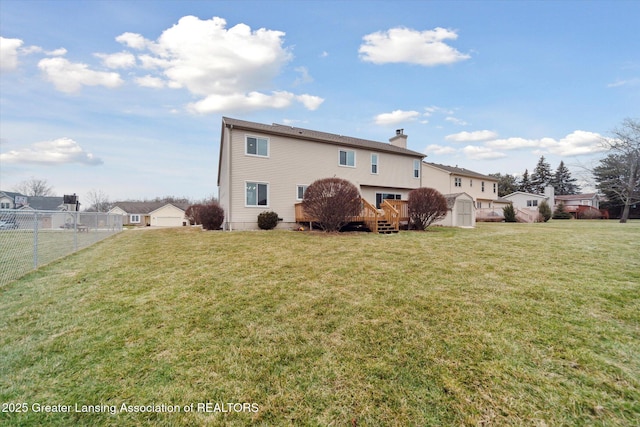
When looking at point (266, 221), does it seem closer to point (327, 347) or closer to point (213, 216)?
point (213, 216)

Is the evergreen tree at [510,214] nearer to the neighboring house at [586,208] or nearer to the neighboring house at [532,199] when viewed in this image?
the neighboring house at [532,199]

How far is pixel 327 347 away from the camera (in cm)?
288

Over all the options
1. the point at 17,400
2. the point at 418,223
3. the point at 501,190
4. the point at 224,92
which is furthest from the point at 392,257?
the point at 501,190

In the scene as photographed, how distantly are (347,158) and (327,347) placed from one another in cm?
1595

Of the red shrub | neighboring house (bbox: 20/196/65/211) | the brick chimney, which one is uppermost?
the brick chimney

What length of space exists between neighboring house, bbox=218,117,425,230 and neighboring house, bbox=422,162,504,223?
10.2 metres

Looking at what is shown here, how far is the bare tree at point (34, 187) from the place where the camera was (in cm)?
4875

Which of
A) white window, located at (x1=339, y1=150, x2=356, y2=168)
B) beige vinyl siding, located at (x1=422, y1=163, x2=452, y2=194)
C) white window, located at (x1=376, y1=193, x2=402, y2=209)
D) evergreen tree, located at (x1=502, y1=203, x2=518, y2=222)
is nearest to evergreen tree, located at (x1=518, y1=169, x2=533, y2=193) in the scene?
evergreen tree, located at (x1=502, y1=203, x2=518, y2=222)

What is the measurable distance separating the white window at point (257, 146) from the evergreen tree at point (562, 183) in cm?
6080

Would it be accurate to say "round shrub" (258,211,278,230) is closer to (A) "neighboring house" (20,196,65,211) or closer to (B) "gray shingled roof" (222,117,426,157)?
(B) "gray shingled roof" (222,117,426,157)

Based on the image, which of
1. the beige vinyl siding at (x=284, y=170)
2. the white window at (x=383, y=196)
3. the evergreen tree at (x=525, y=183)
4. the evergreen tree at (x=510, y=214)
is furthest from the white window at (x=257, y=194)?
the evergreen tree at (x=525, y=183)

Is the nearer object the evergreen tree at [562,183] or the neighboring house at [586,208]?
the neighboring house at [586,208]

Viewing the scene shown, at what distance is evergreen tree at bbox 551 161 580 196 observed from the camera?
168 ft

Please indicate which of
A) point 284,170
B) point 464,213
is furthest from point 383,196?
point 284,170
